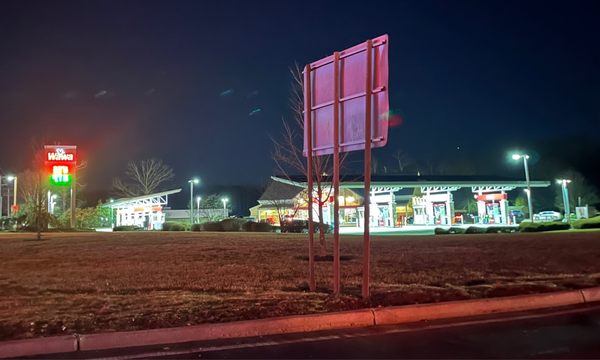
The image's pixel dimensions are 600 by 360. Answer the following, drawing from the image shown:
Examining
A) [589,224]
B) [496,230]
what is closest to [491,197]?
[589,224]

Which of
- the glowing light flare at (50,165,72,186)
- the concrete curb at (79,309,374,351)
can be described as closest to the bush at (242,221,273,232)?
the glowing light flare at (50,165,72,186)

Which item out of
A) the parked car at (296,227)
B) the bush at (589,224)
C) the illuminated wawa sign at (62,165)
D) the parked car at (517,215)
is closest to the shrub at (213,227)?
the parked car at (296,227)

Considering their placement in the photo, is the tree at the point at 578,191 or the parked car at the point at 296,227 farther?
the tree at the point at 578,191

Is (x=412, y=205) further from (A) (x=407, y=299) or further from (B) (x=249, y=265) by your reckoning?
Answer: (A) (x=407, y=299)

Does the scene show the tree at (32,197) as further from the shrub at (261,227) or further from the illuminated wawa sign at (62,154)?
the shrub at (261,227)

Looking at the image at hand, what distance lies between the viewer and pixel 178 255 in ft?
50.5

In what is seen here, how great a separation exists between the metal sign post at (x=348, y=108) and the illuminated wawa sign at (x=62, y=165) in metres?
39.9

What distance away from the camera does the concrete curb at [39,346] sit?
5.93 m

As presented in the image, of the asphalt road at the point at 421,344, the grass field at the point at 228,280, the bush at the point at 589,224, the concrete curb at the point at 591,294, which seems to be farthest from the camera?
the bush at the point at 589,224

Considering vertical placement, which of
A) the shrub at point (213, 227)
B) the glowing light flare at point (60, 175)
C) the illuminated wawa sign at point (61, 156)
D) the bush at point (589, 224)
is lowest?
the bush at point (589, 224)

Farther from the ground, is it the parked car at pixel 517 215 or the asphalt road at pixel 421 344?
the parked car at pixel 517 215

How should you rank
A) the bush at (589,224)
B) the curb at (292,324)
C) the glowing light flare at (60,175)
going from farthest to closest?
the glowing light flare at (60,175)
the bush at (589,224)
the curb at (292,324)

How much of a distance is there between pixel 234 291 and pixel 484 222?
47015mm

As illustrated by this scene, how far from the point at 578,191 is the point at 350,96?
70655 millimetres
